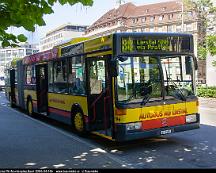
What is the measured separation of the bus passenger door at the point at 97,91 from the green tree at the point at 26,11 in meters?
3.99

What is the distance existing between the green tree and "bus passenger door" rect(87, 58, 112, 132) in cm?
399

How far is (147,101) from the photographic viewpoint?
8383 mm

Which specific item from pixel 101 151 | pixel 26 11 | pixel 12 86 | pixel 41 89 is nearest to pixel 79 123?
pixel 101 151

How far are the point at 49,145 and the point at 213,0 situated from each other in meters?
24.6

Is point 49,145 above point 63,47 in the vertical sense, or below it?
below

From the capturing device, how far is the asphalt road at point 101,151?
288 inches

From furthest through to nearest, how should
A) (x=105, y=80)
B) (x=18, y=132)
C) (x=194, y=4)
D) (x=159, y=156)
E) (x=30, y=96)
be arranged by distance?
(x=194, y=4) < (x=30, y=96) < (x=18, y=132) < (x=105, y=80) < (x=159, y=156)

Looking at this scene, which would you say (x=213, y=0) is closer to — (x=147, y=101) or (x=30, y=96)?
(x=30, y=96)

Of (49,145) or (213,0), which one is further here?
(213,0)

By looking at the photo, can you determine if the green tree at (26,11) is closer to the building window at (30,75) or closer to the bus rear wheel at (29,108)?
the building window at (30,75)

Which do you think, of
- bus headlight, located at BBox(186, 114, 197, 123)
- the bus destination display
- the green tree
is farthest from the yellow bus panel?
the green tree

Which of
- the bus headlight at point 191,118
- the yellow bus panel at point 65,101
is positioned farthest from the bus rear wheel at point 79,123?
the bus headlight at point 191,118

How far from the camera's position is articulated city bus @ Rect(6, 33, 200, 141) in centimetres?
827

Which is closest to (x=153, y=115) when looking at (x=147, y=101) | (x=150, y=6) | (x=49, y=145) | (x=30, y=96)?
(x=147, y=101)
